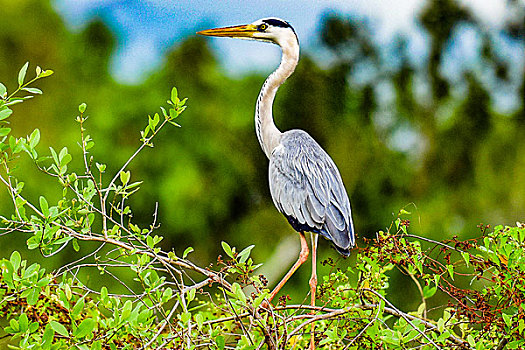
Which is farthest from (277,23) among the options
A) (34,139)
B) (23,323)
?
(23,323)

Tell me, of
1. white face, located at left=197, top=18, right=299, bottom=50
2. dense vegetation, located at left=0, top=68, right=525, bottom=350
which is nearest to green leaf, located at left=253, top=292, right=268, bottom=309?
dense vegetation, located at left=0, top=68, right=525, bottom=350

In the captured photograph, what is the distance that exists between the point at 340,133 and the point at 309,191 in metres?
3.44

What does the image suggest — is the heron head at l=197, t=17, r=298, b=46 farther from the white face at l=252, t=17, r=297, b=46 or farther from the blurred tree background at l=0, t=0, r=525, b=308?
the blurred tree background at l=0, t=0, r=525, b=308

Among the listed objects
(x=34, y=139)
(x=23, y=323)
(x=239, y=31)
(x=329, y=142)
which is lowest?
(x=329, y=142)

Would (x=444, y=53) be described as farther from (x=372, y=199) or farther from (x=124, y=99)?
(x=124, y=99)

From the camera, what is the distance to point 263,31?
1679 millimetres

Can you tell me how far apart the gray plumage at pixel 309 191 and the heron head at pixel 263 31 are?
0.89ft

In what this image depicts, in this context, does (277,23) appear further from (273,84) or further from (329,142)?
(329,142)

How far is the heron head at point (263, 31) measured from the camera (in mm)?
1641

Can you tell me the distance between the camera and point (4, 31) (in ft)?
17.7

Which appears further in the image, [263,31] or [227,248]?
[263,31]

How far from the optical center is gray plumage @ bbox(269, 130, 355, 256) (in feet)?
4.69

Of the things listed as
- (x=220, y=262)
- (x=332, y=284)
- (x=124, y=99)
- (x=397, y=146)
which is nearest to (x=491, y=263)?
(x=332, y=284)

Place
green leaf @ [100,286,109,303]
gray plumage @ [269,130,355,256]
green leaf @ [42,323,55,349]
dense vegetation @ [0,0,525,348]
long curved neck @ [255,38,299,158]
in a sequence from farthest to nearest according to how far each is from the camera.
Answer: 1. dense vegetation @ [0,0,525,348]
2. long curved neck @ [255,38,299,158]
3. gray plumage @ [269,130,355,256]
4. green leaf @ [100,286,109,303]
5. green leaf @ [42,323,55,349]
